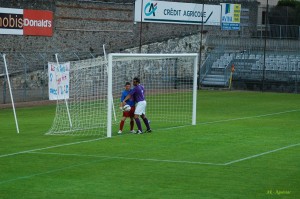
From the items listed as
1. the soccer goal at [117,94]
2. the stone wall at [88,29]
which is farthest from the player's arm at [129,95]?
the stone wall at [88,29]

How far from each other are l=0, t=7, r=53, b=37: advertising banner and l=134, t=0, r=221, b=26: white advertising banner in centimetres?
742

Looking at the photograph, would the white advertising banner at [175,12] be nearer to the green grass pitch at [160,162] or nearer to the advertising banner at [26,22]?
the advertising banner at [26,22]

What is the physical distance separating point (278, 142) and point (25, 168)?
9021 mm

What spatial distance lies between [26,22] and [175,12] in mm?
15373

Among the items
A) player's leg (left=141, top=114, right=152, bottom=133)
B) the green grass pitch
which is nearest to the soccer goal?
player's leg (left=141, top=114, right=152, bottom=133)

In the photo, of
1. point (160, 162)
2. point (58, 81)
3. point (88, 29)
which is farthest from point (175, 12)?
point (160, 162)

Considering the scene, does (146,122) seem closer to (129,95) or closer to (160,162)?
(129,95)

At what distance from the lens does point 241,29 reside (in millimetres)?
67188

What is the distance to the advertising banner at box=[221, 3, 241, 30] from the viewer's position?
66.1m

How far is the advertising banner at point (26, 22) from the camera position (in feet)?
160

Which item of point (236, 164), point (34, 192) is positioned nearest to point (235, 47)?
point (236, 164)

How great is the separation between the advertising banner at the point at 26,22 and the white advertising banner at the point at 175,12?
292 inches

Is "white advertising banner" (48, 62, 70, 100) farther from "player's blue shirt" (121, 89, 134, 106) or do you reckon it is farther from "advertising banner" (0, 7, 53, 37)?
"advertising banner" (0, 7, 53, 37)

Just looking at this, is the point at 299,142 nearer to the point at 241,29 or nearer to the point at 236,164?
the point at 236,164
